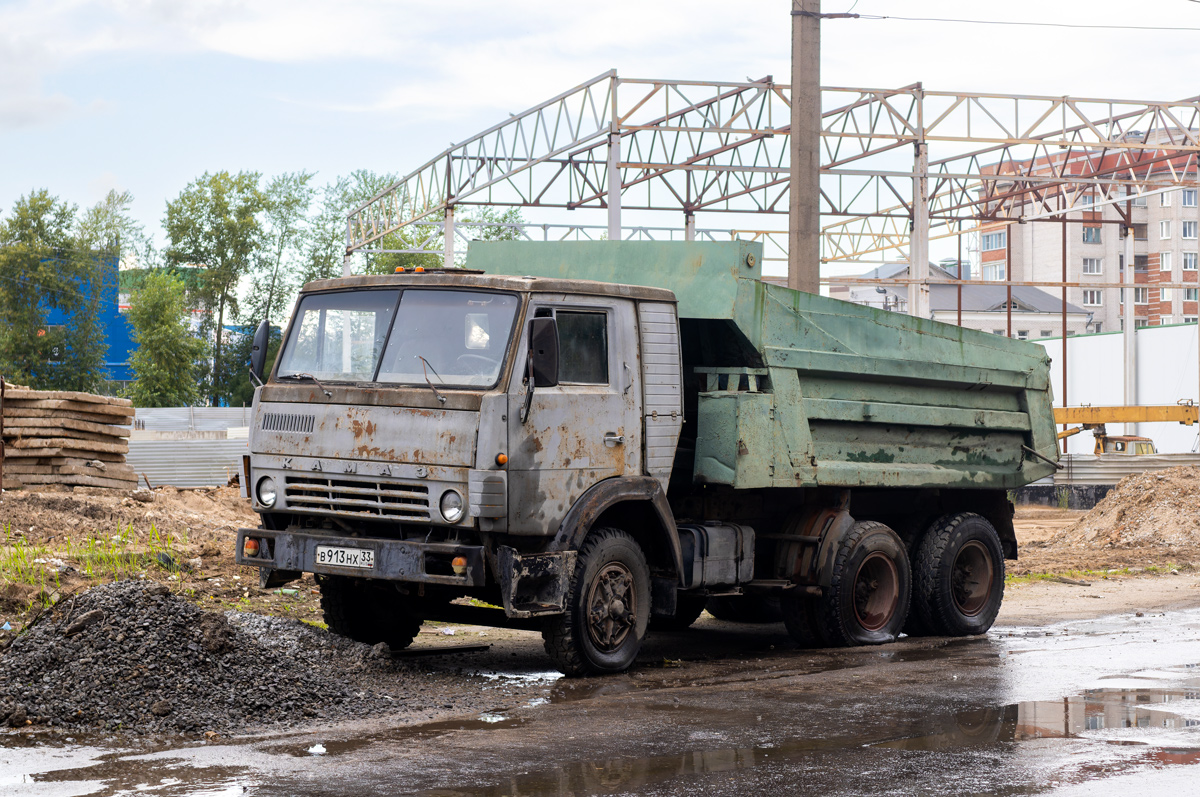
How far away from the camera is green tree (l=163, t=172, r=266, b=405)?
218ft

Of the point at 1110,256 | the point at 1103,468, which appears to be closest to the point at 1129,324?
the point at 1103,468

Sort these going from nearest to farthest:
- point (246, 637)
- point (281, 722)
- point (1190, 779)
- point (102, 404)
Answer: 1. point (1190, 779)
2. point (281, 722)
3. point (246, 637)
4. point (102, 404)

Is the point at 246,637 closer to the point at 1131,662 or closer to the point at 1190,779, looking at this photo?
the point at 1190,779

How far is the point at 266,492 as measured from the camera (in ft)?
28.5

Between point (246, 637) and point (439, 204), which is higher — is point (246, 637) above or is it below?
below

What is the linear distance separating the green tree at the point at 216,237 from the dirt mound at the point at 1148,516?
168ft

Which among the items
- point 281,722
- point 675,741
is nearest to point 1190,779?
point 675,741

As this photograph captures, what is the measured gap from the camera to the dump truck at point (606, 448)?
8.10m

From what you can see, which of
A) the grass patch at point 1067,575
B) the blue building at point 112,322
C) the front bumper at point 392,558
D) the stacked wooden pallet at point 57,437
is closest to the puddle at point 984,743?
the front bumper at point 392,558

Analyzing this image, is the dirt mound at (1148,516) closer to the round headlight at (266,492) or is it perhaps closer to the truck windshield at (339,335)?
the truck windshield at (339,335)

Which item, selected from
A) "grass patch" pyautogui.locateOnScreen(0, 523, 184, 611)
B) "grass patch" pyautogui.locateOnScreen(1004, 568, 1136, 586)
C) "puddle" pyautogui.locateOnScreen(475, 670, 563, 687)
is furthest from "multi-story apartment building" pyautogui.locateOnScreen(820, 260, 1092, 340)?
"puddle" pyautogui.locateOnScreen(475, 670, 563, 687)

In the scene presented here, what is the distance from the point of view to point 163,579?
12.1 meters

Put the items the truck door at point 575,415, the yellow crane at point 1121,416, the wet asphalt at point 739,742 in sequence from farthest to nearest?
the yellow crane at point 1121,416
the truck door at point 575,415
the wet asphalt at point 739,742

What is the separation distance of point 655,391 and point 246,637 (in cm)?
305
